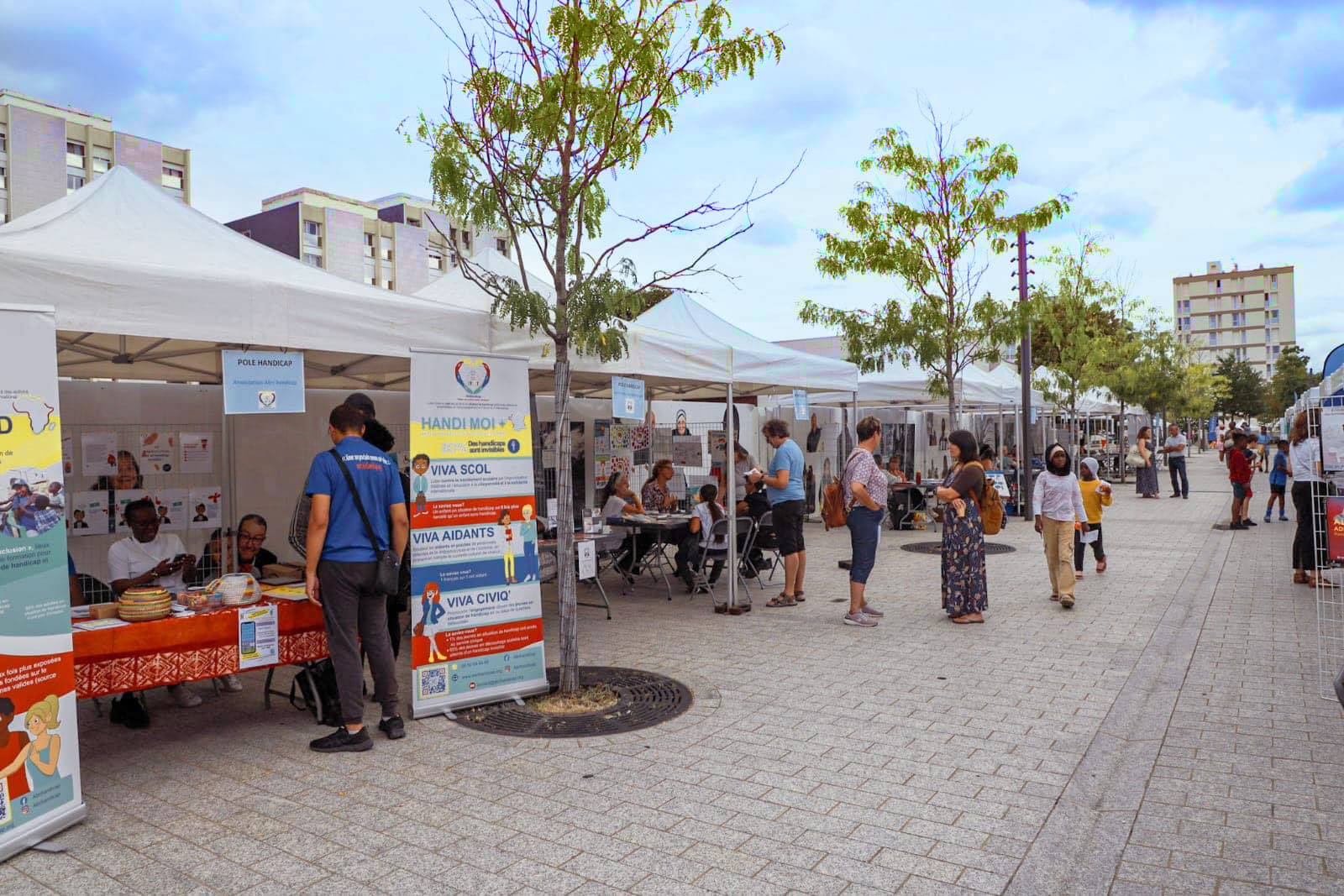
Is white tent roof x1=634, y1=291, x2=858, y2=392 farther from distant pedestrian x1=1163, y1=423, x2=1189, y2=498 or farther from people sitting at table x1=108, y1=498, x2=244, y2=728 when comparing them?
A: distant pedestrian x1=1163, y1=423, x2=1189, y2=498

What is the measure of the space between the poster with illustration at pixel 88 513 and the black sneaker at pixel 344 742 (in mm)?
3431

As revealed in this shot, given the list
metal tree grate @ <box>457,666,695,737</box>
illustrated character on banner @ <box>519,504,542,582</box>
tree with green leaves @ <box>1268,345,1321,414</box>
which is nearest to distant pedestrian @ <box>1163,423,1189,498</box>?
metal tree grate @ <box>457,666,695,737</box>

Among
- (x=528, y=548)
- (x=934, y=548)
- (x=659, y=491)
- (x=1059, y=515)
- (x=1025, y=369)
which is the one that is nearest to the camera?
(x=528, y=548)

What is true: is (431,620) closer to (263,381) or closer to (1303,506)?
(263,381)

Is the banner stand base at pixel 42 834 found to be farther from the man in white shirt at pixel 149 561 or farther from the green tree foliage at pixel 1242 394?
the green tree foliage at pixel 1242 394

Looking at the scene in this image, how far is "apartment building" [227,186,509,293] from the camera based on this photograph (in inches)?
2803

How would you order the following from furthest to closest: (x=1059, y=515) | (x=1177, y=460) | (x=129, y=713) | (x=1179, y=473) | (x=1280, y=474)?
(x=1179, y=473), (x=1177, y=460), (x=1280, y=474), (x=1059, y=515), (x=129, y=713)

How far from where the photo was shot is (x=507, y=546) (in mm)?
5539

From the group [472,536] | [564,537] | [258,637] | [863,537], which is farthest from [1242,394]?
[258,637]

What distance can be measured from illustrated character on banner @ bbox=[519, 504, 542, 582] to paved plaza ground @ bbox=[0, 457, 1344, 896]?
1011 mm

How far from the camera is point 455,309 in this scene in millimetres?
5766

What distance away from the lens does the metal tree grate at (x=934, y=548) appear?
12.5 m

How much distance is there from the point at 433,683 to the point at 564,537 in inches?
44.1

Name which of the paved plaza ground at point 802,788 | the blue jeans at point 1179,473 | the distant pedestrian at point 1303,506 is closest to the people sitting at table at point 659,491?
the paved plaza ground at point 802,788
